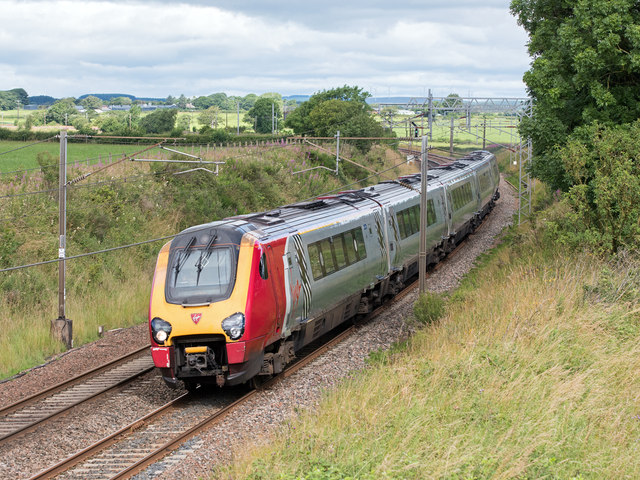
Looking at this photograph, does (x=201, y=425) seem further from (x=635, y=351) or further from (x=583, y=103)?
(x=583, y=103)

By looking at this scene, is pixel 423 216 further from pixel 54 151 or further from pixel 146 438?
pixel 54 151

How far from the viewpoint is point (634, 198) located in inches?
648

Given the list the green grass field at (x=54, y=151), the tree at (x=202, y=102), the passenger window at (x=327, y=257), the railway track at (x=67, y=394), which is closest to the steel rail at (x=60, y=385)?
the railway track at (x=67, y=394)

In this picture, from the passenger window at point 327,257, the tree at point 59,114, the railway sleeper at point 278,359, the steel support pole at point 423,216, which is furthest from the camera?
the tree at point 59,114

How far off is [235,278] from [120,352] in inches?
220

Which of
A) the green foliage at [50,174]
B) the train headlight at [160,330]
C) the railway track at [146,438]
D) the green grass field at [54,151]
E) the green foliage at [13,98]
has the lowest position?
the railway track at [146,438]

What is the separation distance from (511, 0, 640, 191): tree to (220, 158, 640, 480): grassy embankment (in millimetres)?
5923

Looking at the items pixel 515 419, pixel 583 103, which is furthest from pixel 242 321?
pixel 583 103

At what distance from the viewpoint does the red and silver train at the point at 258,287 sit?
12016mm

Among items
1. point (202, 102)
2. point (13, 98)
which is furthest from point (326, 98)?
point (202, 102)

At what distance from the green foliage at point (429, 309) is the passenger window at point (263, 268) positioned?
5899mm

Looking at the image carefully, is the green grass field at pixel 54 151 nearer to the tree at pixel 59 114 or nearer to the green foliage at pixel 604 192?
the green foliage at pixel 604 192

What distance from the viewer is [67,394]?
13367 millimetres

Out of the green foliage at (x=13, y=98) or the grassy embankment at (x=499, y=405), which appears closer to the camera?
the grassy embankment at (x=499, y=405)
